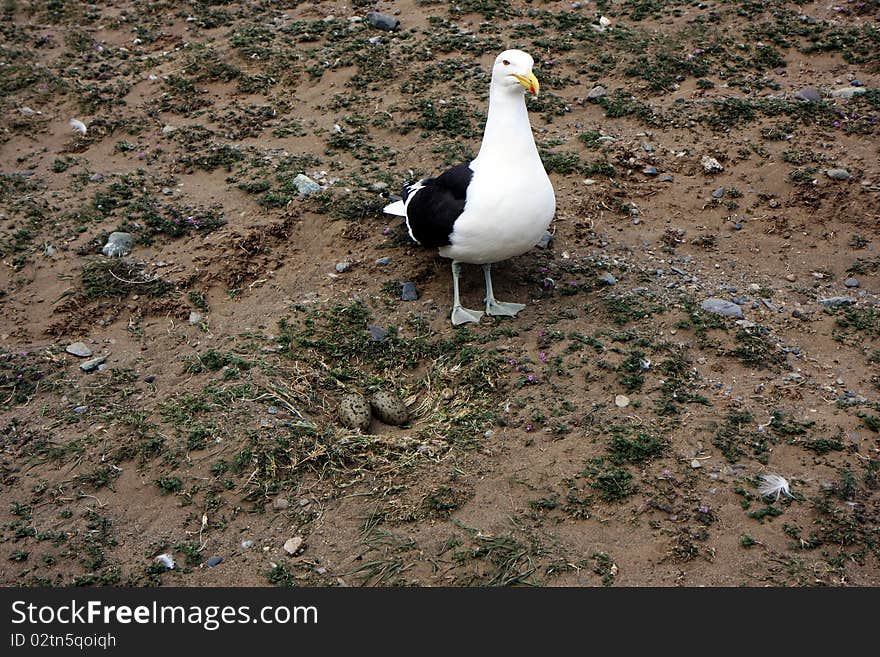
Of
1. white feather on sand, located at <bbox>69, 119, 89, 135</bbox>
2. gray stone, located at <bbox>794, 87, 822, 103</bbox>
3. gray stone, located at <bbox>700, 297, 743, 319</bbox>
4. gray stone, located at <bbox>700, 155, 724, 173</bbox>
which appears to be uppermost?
gray stone, located at <bbox>794, 87, 822, 103</bbox>

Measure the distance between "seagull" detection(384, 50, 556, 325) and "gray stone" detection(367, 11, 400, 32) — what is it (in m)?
4.35

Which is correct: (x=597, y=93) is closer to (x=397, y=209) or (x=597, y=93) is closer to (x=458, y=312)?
(x=397, y=209)

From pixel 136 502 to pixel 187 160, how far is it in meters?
4.25

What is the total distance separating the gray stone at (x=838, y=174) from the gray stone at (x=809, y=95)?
4.13 ft

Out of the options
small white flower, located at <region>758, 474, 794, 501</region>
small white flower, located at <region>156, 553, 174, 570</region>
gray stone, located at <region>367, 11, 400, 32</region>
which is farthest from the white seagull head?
gray stone, located at <region>367, 11, 400, 32</region>

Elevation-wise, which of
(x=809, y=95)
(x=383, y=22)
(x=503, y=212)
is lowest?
(x=809, y=95)

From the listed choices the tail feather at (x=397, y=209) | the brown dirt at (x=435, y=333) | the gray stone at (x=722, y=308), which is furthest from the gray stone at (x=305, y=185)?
the gray stone at (x=722, y=308)

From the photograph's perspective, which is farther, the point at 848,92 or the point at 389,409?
the point at 848,92

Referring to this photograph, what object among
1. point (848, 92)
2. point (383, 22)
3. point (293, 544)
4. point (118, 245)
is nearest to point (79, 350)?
point (118, 245)

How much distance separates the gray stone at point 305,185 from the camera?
24.2ft

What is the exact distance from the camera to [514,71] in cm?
570

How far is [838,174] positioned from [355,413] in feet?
15.8

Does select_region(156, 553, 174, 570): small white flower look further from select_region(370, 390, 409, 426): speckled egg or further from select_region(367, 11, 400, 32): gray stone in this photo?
select_region(367, 11, 400, 32): gray stone

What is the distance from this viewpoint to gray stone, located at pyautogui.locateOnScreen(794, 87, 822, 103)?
817 cm
